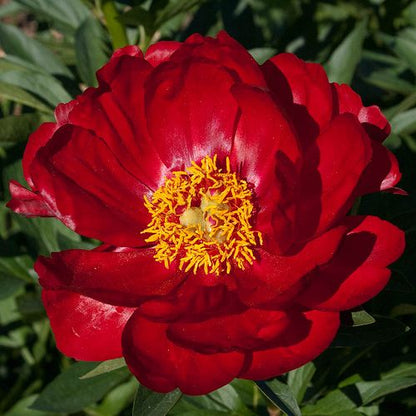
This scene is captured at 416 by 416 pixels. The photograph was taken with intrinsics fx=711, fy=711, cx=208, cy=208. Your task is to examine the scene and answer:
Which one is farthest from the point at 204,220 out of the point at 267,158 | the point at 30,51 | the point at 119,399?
the point at 30,51

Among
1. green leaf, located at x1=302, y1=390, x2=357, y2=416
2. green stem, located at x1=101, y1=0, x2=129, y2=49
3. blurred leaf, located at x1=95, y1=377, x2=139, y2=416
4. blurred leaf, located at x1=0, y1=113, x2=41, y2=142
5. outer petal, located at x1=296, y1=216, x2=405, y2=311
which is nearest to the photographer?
outer petal, located at x1=296, y1=216, x2=405, y2=311

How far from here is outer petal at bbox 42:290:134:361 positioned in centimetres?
127

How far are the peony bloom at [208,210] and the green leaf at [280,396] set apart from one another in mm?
109

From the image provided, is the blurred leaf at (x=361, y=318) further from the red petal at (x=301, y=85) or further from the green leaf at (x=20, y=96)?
the green leaf at (x=20, y=96)

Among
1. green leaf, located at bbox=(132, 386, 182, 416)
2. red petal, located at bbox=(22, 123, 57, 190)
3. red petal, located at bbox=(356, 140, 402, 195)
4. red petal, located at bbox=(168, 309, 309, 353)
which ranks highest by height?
red petal, located at bbox=(356, 140, 402, 195)

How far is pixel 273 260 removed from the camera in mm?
1405

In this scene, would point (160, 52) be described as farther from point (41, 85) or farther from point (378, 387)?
point (378, 387)

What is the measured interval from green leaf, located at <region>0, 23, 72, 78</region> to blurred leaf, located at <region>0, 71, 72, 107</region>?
0.69 ft

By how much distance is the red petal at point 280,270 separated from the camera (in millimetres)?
1160

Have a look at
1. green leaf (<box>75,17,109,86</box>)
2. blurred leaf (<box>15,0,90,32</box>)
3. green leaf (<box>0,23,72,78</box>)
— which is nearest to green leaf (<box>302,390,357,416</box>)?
green leaf (<box>75,17,109,86</box>)

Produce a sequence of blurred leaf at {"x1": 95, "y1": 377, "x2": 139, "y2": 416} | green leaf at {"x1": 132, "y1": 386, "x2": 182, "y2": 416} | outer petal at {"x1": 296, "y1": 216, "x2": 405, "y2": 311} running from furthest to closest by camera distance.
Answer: blurred leaf at {"x1": 95, "y1": 377, "x2": 139, "y2": 416}
green leaf at {"x1": 132, "y1": 386, "x2": 182, "y2": 416}
outer petal at {"x1": 296, "y1": 216, "x2": 405, "y2": 311}

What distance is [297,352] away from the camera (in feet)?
3.81

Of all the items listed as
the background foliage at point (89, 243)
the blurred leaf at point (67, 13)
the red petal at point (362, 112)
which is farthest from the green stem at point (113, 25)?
the red petal at point (362, 112)

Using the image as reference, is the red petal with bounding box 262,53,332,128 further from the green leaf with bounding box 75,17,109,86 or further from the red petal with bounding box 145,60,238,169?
the green leaf with bounding box 75,17,109,86
